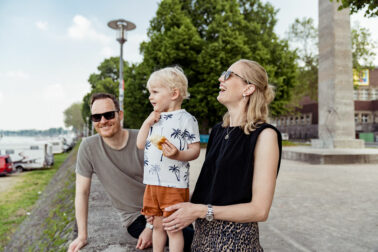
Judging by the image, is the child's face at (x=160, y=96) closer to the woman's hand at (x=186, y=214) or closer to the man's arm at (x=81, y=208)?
the woman's hand at (x=186, y=214)

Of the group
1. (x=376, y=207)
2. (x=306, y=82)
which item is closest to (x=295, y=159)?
(x=376, y=207)

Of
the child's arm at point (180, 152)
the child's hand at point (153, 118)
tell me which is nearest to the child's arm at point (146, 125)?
the child's hand at point (153, 118)

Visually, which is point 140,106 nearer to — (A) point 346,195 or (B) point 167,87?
(A) point 346,195

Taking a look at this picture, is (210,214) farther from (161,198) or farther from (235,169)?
(161,198)

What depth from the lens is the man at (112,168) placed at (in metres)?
2.84

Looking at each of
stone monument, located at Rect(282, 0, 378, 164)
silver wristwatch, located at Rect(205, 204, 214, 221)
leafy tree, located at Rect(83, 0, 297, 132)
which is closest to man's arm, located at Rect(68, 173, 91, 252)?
silver wristwatch, located at Rect(205, 204, 214, 221)

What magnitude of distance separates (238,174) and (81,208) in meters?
1.82

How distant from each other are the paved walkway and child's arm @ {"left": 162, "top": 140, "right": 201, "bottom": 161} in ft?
5.18

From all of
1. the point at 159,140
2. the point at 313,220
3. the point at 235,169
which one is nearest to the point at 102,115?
the point at 159,140

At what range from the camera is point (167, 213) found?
199 centimetres

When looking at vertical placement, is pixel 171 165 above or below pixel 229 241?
above

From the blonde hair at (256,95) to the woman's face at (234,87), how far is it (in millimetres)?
35

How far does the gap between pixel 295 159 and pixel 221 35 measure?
1135cm

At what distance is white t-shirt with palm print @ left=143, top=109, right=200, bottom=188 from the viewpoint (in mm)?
2096
